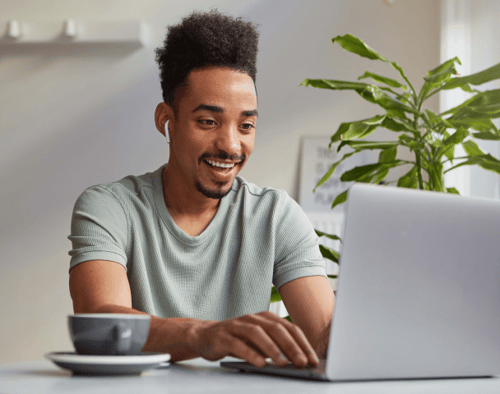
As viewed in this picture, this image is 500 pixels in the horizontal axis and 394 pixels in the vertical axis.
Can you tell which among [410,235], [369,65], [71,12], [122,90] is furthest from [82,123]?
[410,235]

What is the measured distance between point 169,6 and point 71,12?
59 centimetres

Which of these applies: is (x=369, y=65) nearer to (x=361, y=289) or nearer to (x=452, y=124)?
(x=452, y=124)

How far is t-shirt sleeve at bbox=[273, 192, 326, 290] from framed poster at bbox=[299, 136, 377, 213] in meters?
1.45

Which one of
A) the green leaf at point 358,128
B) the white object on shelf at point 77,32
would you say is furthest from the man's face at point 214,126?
the white object on shelf at point 77,32

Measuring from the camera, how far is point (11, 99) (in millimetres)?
3168

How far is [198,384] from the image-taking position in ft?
1.86

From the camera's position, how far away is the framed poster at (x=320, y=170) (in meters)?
2.86

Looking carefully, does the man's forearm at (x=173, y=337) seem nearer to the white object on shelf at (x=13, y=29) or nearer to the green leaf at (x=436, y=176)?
the green leaf at (x=436, y=176)

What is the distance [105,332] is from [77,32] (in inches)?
111

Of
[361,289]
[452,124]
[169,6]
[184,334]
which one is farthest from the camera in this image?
[169,6]

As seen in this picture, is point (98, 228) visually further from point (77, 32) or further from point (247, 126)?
point (77, 32)

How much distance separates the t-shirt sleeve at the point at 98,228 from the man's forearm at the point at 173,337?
29 centimetres

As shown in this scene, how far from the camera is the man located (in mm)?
1253

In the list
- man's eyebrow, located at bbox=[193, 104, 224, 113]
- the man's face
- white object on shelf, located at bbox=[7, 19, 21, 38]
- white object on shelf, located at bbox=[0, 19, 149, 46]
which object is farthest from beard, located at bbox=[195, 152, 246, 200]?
white object on shelf, located at bbox=[7, 19, 21, 38]
